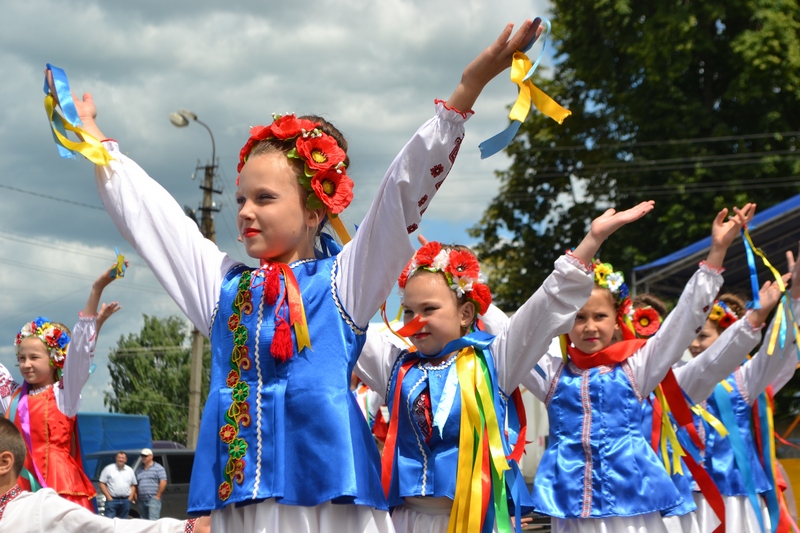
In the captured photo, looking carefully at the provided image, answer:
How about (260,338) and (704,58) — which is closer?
(260,338)

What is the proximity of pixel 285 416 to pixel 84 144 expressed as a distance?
1.03 m

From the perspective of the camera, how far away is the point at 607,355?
4.93 m

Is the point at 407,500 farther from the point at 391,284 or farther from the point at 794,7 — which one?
the point at 794,7

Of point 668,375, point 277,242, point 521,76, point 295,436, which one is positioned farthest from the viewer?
point 668,375

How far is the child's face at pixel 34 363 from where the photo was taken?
6.19 m

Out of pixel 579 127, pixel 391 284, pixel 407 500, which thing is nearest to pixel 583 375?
pixel 407 500

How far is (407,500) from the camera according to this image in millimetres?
3926

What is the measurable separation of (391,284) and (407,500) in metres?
1.46

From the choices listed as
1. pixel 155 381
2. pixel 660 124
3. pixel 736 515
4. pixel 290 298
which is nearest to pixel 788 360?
pixel 736 515

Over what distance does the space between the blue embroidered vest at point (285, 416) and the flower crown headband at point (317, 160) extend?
0.65 feet

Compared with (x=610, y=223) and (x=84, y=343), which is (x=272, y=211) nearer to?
(x=610, y=223)

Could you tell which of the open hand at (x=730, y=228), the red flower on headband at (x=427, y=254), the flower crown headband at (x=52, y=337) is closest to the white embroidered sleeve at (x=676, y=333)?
the open hand at (x=730, y=228)

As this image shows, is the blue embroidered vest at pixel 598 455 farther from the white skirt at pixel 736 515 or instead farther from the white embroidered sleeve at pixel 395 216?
the white embroidered sleeve at pixel 395 216

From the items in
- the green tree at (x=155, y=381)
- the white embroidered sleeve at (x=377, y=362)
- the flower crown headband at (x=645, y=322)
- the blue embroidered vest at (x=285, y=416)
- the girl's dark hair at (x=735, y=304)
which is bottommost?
the blue embroidered vest at (x=285, y=416)
